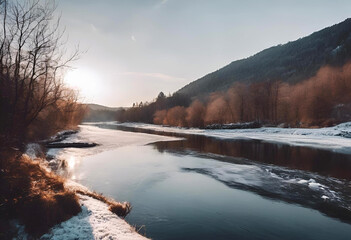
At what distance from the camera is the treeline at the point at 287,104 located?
168 ft

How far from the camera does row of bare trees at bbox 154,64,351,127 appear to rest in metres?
51.2


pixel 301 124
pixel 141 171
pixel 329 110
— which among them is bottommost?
pixel 141 171

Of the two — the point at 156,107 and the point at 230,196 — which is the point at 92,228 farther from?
the point at 156,107

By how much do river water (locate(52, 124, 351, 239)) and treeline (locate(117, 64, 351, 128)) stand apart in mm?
36693

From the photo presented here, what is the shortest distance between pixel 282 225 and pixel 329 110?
54556 millimetres

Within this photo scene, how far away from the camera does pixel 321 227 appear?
8.01 metres

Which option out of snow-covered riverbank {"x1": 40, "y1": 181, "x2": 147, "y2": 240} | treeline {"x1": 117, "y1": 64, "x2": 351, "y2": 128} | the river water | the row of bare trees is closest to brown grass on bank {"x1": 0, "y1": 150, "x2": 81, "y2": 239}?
snow-covered riverbank {"x1": 40, "y1": 181, "x2": 147, "y2": 240}

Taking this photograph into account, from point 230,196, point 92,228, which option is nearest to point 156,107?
point 230,196

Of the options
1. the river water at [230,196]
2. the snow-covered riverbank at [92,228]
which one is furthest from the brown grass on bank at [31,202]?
the river water at [230,196]

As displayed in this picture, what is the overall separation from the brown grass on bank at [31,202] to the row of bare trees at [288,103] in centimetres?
5039

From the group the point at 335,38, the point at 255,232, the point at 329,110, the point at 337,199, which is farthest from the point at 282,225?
the point at 335,38

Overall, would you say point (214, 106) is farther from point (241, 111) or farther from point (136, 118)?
point (136, 118)

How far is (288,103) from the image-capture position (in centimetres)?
6066

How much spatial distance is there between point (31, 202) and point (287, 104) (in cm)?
6549
